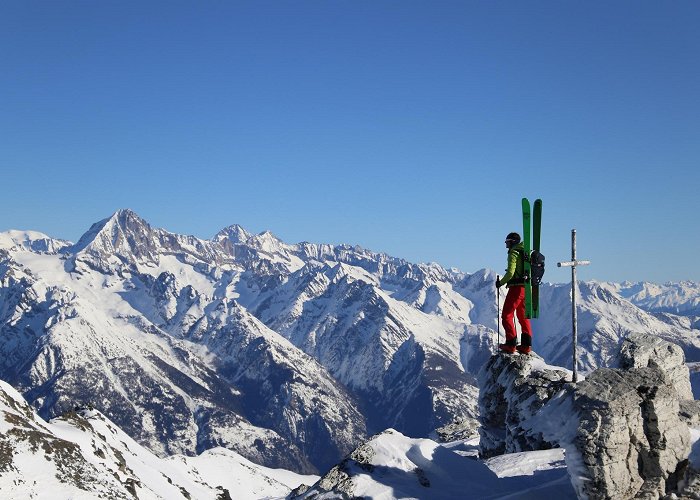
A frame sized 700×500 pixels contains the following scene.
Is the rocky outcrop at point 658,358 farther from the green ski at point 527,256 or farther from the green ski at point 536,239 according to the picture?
the green ski at point 527,256

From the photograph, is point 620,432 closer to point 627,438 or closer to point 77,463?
point 627,438

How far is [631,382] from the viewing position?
20453mm

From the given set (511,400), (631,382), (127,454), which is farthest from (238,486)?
(631,382)

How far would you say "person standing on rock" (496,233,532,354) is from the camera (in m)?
27.9

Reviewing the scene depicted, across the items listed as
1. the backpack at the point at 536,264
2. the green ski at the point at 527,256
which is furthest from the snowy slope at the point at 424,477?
the backpack at the point at 536,264

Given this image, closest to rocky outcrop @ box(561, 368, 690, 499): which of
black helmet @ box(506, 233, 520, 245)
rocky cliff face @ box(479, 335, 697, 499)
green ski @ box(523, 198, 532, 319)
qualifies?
rocky cliff face @ box(479, 335, 697, 499)

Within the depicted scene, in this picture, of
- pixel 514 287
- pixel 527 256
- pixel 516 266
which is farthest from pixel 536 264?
pixel 514 287

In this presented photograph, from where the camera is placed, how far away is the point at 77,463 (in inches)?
3386

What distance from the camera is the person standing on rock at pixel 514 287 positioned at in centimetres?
2792

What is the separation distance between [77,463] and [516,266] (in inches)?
3046

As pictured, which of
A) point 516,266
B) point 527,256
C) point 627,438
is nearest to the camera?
point 627,438

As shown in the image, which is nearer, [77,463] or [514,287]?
[514,287]

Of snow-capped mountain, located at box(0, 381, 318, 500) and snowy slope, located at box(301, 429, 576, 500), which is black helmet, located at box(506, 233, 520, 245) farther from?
snow-capped mountain, located at box(0, 381, 318, 500)

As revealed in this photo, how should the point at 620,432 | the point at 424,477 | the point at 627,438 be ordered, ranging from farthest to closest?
the point at 424,477 < the point at 627,438 < the point at 620,432
